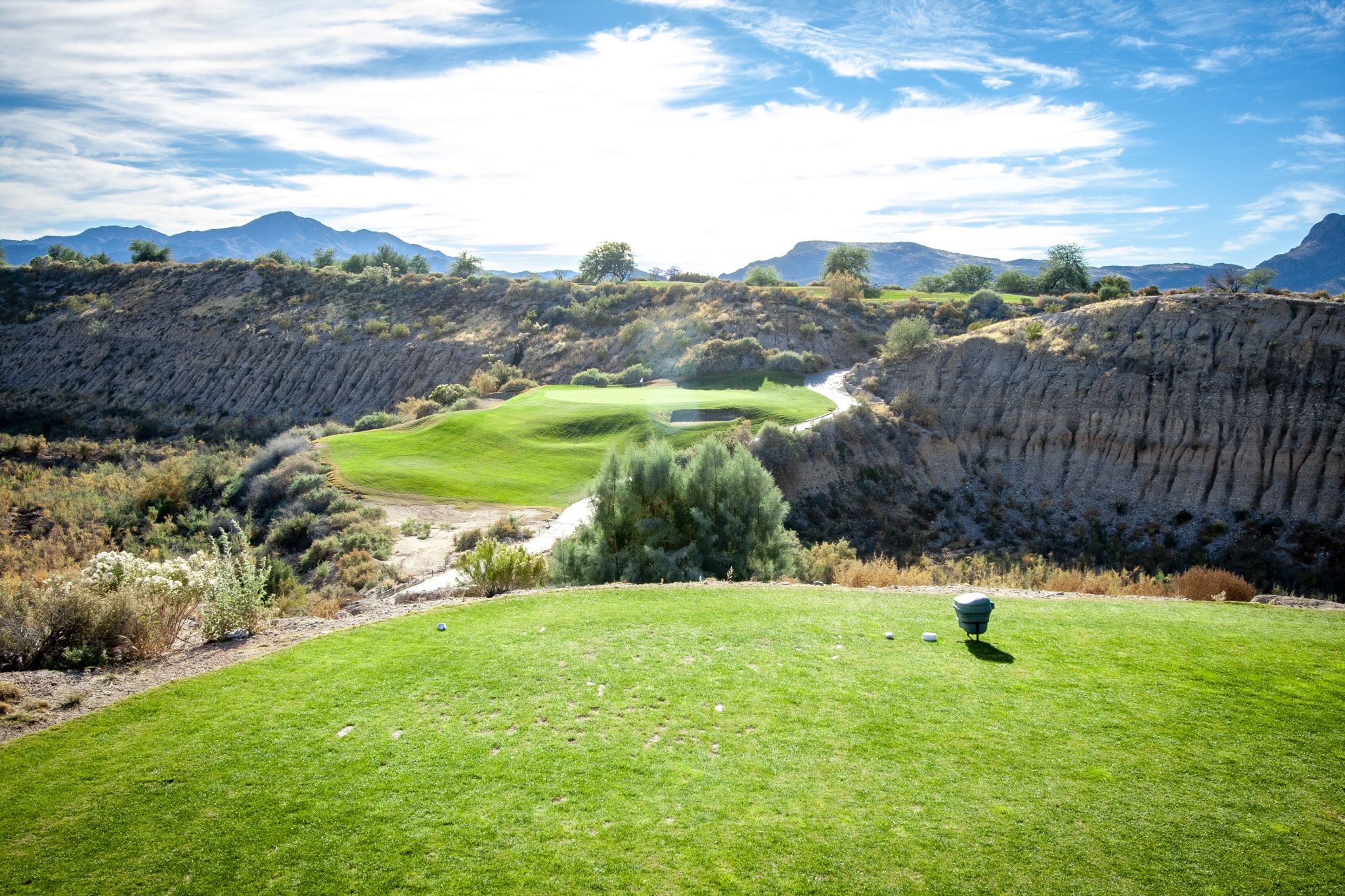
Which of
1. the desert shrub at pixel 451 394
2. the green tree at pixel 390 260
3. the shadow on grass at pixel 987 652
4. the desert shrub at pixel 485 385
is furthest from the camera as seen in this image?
the green tree at pixel 390 260

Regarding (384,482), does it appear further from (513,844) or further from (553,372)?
(553,372)

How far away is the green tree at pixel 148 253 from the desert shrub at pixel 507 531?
245 feet

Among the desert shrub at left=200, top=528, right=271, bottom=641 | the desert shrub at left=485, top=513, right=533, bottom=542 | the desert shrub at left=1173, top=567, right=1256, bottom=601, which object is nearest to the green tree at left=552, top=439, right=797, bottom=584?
the desert shrub at left=485, top=513, right=533, bottom=542

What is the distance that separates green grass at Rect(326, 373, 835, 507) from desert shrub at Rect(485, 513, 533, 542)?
8.40 ft

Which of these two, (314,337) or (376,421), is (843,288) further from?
(314,337)

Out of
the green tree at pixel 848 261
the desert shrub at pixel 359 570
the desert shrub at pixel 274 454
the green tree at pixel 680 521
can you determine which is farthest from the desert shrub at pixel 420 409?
the green tree at pixel 848 261

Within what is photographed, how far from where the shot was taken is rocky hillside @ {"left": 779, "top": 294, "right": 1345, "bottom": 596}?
2556 centimetres

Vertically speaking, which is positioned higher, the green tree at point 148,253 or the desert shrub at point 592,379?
the green tree at point 148,253

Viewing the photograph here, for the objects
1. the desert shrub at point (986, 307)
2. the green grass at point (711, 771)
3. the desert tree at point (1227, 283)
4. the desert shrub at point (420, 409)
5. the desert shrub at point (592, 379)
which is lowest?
the desert shrub at point (420, 409)

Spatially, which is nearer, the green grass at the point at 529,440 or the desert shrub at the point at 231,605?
the desert shrub at the point at 231,605

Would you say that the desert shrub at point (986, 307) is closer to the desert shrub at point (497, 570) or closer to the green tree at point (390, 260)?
the desert shrub at point (497, 570)

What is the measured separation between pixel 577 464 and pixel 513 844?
69.2ft

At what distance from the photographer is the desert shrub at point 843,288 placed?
175 ft

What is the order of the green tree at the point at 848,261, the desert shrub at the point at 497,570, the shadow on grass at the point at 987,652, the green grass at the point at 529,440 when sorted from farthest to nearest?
the green tree at the point at 848,261 → the green grass at the point at 529,440 → the desert shrub at the point at 497,570 → the shadow on grass at the point at 987,652
